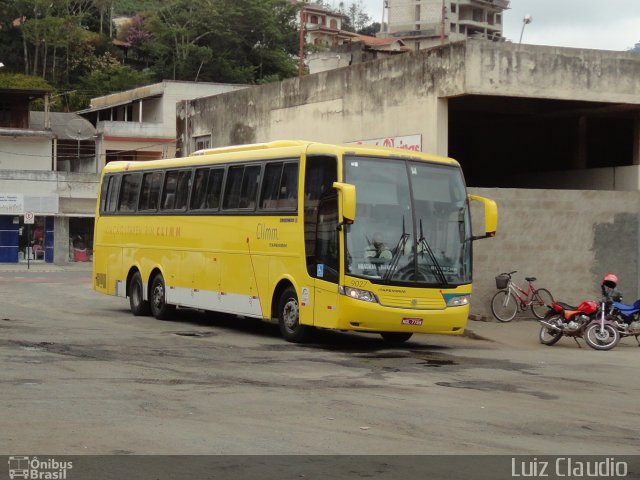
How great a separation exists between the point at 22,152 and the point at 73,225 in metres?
6.80

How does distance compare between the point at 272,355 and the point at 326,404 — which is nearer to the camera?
the point at 326,404

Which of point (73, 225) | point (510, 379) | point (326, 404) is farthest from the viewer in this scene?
point (73, 225)

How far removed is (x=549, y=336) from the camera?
21.0m

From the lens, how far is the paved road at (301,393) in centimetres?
963

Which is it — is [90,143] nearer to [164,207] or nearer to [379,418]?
[164,207]

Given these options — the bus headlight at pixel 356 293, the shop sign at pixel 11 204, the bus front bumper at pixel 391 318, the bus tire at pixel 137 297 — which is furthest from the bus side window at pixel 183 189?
the shop sign at pixel 11 204

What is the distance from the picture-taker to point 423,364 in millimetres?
16562

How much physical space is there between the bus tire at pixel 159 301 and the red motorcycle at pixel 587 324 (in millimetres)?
8209

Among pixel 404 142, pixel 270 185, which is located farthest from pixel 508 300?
pixel 270 185

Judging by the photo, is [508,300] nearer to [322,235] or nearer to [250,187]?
[250,187]

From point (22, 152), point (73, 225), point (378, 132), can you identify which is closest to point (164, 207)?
point (378, 132)

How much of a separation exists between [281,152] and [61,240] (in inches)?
1795

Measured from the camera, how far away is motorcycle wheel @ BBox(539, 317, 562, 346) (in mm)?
20516

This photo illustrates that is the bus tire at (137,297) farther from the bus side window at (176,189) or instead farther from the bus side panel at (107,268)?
the bus side window at (176,189)
